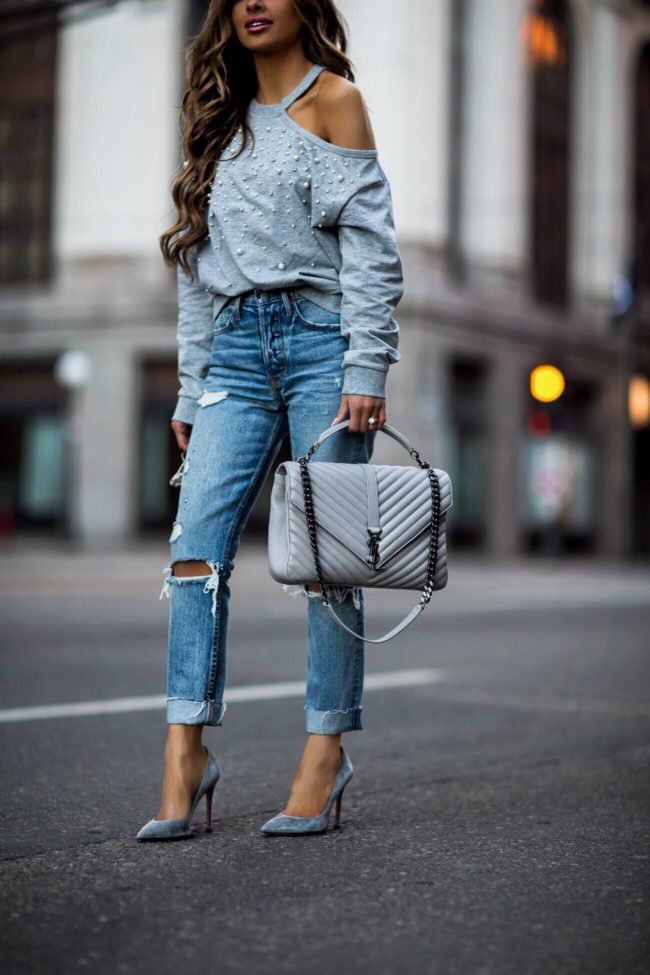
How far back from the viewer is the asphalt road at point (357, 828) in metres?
2.60

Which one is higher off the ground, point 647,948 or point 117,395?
point 117,395

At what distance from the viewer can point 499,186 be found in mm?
33188

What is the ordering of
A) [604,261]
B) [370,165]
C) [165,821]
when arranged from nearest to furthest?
[165,821] → [370,165] → [604,261]

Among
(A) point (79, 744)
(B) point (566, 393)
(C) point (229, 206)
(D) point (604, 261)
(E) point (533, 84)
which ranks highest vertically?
(E) point (533, 84)

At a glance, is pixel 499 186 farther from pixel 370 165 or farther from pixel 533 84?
pixel 370 165

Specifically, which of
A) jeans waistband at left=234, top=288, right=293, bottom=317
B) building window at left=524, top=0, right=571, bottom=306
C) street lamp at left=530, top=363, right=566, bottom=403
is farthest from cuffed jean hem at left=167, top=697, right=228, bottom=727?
building window at left=524, top=0, right=571, bottom=306

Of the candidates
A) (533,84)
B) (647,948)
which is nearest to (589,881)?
(647,948)

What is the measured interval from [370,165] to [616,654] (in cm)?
590

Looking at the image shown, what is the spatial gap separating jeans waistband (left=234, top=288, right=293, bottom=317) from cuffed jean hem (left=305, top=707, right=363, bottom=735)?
966mm

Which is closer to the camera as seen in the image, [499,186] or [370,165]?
[370,165]

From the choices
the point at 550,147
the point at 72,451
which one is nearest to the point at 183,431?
the point at 72,451

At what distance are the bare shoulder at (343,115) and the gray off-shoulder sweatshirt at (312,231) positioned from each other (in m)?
0.03

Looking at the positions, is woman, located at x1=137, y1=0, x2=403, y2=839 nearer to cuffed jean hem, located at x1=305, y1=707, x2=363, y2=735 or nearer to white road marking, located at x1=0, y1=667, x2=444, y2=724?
cuffed jean hem, located at x1=305, y1=707, x2=363, y2=735

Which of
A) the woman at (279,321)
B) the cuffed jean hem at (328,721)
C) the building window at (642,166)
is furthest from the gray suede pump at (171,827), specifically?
the building window at (642,166)
